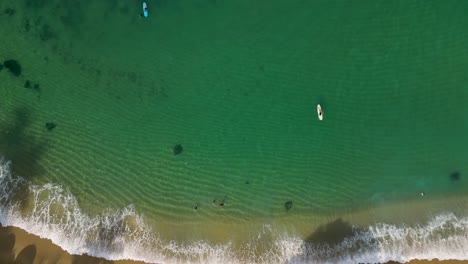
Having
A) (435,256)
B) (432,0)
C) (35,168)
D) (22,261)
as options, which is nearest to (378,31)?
(432,0)

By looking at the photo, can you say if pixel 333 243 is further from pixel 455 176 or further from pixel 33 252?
pixel 33 252

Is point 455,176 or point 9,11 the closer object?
point 455,176

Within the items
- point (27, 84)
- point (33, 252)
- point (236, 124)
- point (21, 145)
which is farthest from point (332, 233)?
point (27, 84)

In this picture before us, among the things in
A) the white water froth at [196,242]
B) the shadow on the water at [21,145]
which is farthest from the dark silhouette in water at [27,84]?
the white water froth at [196,242]

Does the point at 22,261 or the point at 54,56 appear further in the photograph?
the point at 54,56

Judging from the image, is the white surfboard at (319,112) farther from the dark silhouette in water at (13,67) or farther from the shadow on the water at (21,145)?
the dark silhouette in water at (13,67)

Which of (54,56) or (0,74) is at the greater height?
(54,56)

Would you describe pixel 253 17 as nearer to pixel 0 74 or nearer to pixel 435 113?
pixel 435 113
